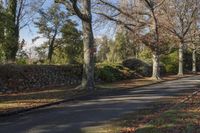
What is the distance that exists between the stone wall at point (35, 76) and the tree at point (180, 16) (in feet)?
62.3

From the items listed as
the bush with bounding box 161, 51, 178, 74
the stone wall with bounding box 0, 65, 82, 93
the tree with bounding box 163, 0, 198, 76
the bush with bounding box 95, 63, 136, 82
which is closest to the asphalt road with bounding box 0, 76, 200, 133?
the stone wall with bounding box 0, 65, 82, 93

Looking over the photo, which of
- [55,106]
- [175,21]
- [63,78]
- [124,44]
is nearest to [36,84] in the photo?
[63,78]

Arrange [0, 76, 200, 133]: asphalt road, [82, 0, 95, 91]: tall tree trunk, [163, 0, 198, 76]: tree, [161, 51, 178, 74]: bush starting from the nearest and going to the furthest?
[0, 76, 200, 133]: asphalt road, [82, 0, 95, 91]: tall tree trunk, [163, 0, 198, 76]: tree, [161, 51, 178, 74]: bush

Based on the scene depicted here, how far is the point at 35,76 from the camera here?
2744cm

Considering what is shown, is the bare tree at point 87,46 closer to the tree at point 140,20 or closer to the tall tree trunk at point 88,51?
the tall tree trunk at point 88,51

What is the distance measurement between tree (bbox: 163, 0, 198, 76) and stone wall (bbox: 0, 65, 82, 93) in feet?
62.3

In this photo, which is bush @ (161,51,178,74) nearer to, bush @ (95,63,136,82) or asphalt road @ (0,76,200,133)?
bush @ (95,63,136,82)

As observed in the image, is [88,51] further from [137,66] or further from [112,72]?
[137,66]

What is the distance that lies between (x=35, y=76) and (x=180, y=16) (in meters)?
27.2

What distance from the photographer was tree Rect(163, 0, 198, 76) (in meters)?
48.1

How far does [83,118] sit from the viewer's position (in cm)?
1388

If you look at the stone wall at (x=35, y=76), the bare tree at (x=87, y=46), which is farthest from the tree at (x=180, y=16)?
the bare tree at (x=87, y=46)

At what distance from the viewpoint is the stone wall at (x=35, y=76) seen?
24.7 metres

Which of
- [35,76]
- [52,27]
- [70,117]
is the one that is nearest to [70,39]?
[52,27]
